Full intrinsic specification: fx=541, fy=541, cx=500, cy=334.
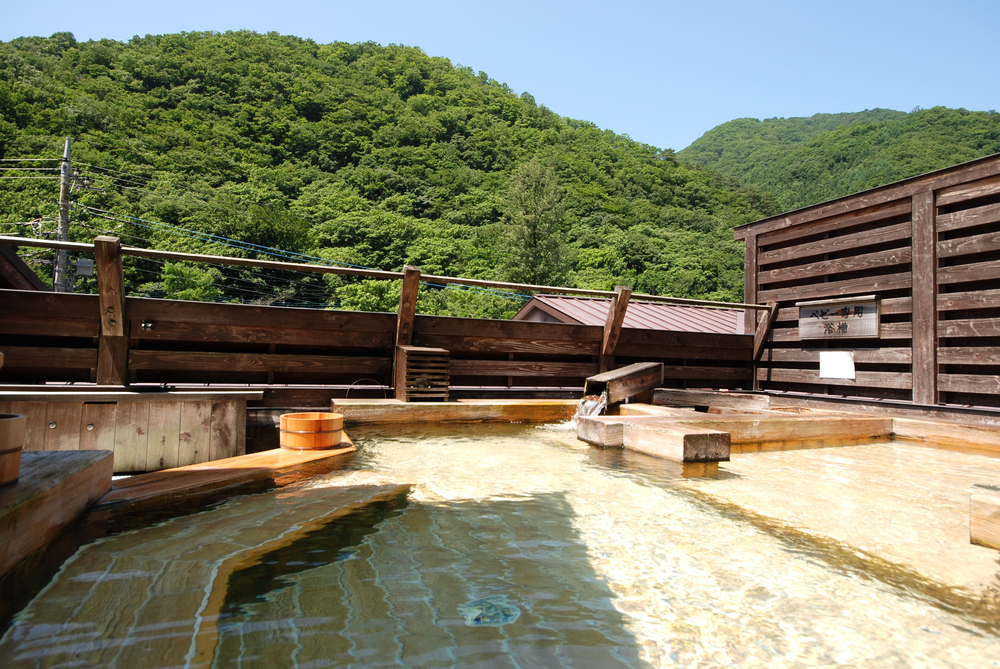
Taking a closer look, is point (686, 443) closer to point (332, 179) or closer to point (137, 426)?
point (137, 426)

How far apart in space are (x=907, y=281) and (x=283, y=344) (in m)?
7.20

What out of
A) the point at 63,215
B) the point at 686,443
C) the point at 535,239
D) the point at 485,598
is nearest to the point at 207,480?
the point at 485,598

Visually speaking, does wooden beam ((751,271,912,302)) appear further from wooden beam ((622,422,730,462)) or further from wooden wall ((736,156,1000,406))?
wooden beam ((622,422,730,462))

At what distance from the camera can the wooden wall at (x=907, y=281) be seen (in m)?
5.77

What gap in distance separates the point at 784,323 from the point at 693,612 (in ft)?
24.7

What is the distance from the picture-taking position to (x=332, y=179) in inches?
2074

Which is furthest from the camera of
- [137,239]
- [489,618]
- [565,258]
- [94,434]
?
[565,258]

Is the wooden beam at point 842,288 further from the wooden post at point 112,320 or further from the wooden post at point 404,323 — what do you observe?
the wooden post at point 112,320

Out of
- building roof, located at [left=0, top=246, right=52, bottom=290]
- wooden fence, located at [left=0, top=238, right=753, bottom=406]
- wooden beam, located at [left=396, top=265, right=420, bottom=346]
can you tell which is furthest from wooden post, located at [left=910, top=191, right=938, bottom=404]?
building roof, located at [left=0, top=246, right=52, bottom=290]

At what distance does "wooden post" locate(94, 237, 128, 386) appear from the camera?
183 inches

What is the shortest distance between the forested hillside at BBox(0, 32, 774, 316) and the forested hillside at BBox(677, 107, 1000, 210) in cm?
671

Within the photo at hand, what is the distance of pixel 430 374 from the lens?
18.5ft

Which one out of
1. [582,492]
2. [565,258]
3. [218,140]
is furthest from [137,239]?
[582,492]

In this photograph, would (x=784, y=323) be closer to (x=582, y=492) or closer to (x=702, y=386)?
(x=702, y=386)
